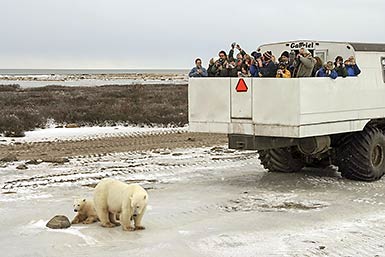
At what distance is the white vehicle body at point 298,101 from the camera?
462 inches

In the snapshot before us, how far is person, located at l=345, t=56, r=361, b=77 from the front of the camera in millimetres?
12680

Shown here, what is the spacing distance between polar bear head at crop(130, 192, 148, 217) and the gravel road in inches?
13.0

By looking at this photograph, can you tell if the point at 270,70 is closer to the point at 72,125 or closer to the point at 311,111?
the point at 311,111

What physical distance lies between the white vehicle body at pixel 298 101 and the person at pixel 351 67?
0.11 meters

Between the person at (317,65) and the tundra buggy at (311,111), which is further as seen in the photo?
the person at (317,65)

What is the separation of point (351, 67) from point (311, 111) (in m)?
1.57

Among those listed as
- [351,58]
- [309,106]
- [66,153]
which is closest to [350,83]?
[351,58]

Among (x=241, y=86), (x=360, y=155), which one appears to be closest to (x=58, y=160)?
(x=241, y=86)

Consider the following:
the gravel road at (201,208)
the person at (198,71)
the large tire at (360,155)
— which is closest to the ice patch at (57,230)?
the gravel road at (201,208)

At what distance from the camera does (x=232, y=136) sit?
12.6 meters

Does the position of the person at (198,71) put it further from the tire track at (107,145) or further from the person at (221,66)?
the tire track at (107,145)

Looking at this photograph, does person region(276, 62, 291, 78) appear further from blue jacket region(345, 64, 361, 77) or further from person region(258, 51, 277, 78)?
blue jacket region(345, 64, 361, 77)

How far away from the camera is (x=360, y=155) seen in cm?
1303

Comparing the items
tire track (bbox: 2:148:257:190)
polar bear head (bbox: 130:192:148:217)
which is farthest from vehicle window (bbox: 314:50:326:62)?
polar bear head (bbox: 130:192:148:217)
